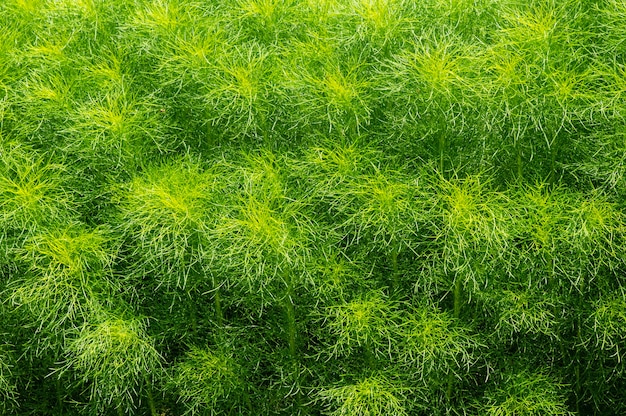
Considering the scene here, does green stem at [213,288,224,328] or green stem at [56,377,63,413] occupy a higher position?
green stem at [213,288,224,328]

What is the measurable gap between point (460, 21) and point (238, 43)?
889 mm

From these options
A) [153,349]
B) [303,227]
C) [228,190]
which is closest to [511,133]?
[303,227]

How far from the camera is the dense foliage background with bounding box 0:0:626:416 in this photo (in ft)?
10.7

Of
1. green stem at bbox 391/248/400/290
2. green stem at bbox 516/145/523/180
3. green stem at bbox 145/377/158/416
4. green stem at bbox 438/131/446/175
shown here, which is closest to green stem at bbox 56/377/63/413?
green stem at bbox 145/377/158/416

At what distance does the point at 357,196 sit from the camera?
326cm

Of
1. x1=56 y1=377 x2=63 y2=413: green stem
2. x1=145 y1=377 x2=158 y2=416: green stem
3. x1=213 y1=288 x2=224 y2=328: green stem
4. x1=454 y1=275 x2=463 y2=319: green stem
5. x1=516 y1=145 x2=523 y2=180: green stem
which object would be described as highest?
x1=516 y1=145 x2=523 y2=180: green stem

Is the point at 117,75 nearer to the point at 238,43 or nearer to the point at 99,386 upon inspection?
the point at 238,43

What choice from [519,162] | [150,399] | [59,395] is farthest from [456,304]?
[59,395]

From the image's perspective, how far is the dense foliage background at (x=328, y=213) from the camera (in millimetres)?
3258

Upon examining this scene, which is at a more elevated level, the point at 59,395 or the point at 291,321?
the point at 291,321

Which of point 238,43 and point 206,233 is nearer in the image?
point 206,233

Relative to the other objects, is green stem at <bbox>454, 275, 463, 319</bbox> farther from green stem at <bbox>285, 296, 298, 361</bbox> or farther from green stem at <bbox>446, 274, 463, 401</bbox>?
green stem at <bbox>285, 296, 298, 361</bbox>

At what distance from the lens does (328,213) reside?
3396mm

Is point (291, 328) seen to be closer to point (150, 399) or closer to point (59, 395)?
point (150, 399)
